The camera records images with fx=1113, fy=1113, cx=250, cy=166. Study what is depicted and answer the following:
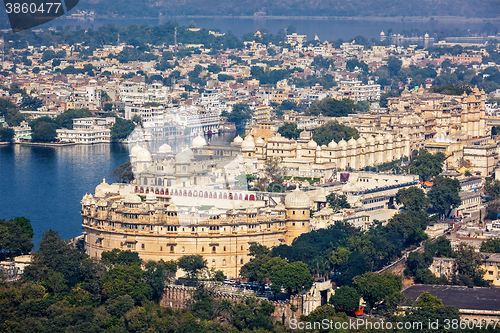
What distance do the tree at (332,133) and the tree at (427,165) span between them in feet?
13.9

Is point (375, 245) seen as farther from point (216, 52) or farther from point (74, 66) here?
point (216, 52)

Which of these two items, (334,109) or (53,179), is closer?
(53,179)

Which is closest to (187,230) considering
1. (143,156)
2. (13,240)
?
(13,240)

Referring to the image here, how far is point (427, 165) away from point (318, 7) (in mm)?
147718

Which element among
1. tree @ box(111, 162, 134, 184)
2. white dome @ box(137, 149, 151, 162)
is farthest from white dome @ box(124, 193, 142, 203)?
tree @ box(111, 162, 134, 184)

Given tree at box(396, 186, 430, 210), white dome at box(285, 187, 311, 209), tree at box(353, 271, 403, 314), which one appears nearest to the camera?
tree at box(353, 271, 403, 314)

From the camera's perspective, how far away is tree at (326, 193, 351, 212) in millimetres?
37125

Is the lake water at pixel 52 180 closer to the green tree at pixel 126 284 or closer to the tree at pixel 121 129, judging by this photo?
the tree at pixel 121 129

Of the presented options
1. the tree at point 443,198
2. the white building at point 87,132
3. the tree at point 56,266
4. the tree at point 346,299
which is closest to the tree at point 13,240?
the tree at point 56,266

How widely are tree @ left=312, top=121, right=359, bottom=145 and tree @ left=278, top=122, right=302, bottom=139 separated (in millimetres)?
1247

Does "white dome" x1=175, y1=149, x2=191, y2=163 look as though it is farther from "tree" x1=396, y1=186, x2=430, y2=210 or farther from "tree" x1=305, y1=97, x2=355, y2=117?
"tree" x1=305, y1=97, x2=355, y2=117

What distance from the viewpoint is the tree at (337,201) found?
3712 cm

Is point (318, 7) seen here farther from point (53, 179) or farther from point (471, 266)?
point (471, 266)

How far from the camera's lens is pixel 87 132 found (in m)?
66.9
